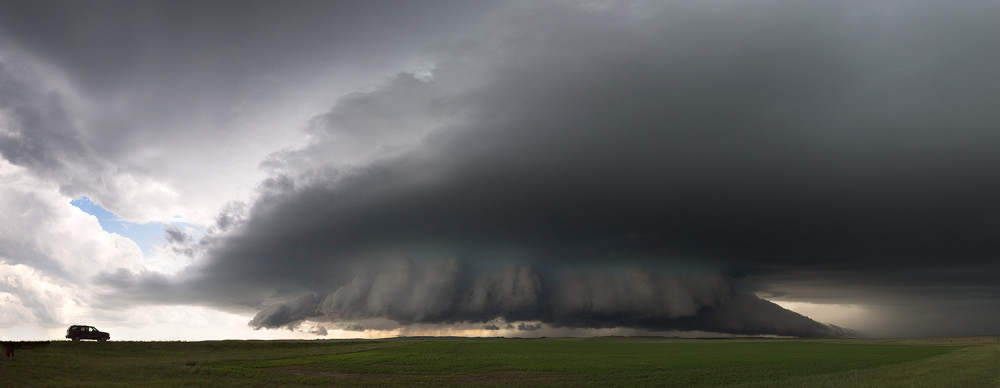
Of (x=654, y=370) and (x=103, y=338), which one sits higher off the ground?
(x=103, y=338)

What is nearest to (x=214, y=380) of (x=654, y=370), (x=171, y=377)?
(x=171, y=377)

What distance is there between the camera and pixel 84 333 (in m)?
86.2

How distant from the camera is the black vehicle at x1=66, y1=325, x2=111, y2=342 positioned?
8481 centimetres

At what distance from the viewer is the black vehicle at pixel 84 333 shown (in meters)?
84.8

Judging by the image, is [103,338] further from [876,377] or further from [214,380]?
[876,377]

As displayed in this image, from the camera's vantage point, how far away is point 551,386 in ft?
163

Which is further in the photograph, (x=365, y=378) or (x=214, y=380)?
(x=365, y=378)

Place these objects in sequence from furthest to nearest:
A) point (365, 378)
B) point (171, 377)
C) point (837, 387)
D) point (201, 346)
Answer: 1. point (201, 346)
2. point (365, 378)
3. point (171, 377)
4. point (837, 387)

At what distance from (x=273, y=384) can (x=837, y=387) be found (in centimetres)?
5127

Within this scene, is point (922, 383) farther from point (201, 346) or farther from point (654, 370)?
point (201, 346)

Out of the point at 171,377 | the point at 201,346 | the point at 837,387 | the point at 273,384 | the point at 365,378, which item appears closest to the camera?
the point at 837,387

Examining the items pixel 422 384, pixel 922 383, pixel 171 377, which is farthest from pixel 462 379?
pixel 922 383

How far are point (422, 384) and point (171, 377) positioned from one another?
84.6ft

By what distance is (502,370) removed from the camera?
220 feet
